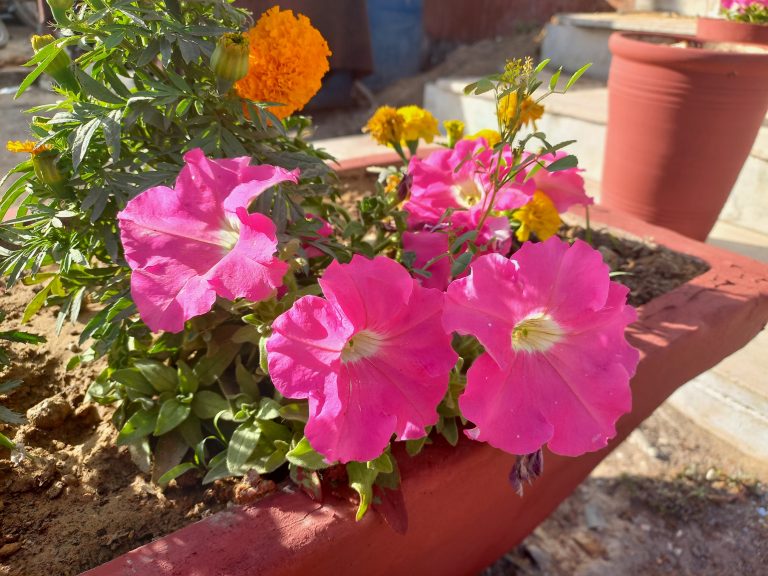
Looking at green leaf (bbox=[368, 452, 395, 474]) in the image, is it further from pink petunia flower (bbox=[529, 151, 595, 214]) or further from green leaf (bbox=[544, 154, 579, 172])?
pink petunia flower (bbox=[529, 151, 595, 214])

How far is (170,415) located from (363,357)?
34 centimetres

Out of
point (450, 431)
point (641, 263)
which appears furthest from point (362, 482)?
point (641, 263)

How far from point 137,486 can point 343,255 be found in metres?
0.42

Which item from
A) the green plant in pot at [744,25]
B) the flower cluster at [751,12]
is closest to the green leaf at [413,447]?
the green plant in pot at [744,25]

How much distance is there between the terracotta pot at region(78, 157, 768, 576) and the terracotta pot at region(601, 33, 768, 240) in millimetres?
762

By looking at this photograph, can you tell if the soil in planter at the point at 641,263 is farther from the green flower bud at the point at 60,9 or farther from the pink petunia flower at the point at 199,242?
the green flower bud at the point at 60,9

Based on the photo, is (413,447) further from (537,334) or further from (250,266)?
(250,266)

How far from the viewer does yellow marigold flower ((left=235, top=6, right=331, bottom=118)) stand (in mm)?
896

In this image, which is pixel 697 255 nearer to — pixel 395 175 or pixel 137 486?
pixel 395 175

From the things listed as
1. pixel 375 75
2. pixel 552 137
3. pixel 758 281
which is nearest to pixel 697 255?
pixel 758 281

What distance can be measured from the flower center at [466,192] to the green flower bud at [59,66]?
0.63 metres

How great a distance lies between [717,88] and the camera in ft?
6.45

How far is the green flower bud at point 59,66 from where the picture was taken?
2.57 ft

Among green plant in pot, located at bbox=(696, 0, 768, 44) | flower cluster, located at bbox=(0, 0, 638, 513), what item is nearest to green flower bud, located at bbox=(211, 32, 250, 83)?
flower cluster, located at bbox=(0, 0, 638, 513)
